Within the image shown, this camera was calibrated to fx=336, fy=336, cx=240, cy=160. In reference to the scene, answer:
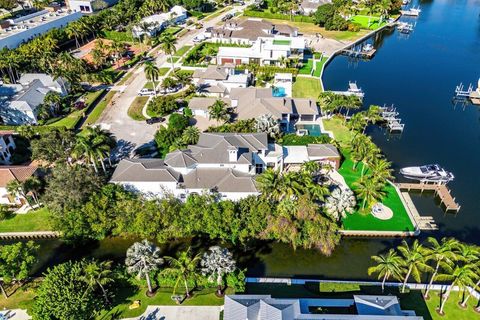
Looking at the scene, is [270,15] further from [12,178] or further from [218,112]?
[12,178]

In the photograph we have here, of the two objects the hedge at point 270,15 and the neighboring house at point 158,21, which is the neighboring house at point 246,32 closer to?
the neighboring house at point 158,21

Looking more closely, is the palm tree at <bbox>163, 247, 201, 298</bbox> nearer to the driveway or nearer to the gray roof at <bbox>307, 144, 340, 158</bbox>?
the driveway

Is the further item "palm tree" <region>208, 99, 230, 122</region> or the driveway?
"palm tree" <region>208, 99, 230, 122</region>

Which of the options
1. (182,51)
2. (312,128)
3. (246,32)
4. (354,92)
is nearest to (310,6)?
(246,32)

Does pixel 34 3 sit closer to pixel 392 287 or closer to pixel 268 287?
pixel 268 287

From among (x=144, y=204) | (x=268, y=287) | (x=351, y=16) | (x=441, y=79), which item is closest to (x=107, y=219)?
(x=144, y=204)

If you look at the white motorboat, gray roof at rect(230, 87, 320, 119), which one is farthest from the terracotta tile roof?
the white motorboat

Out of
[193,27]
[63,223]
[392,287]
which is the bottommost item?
[392,287]
